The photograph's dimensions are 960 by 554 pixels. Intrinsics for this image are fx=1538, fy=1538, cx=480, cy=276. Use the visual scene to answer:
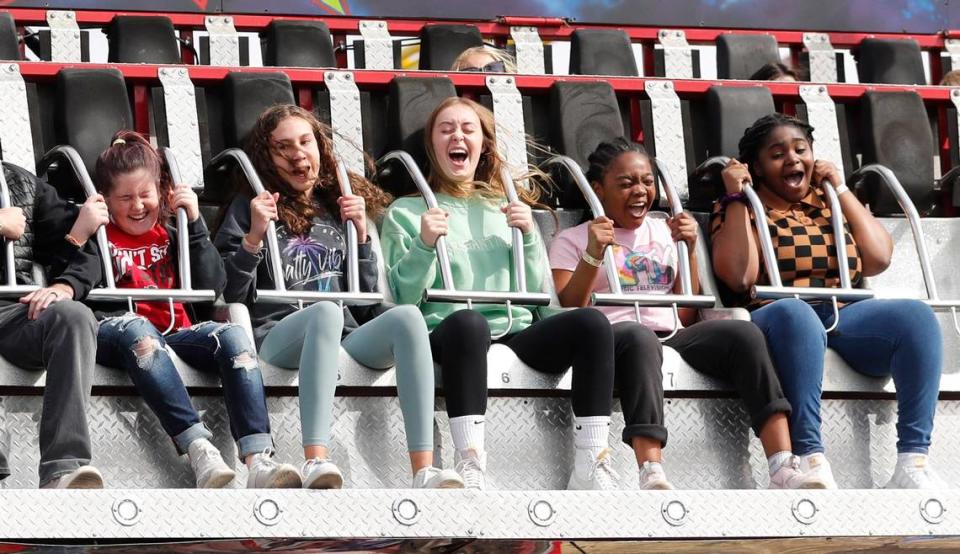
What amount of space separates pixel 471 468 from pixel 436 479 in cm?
13

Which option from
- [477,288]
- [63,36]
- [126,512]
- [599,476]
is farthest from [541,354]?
[63,36]

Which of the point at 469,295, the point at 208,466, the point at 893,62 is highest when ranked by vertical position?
the point at 893,62

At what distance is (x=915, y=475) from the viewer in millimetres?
3586

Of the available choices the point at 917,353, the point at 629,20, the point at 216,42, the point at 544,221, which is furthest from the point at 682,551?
the point at 629,20

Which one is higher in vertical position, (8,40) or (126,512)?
(8,40)

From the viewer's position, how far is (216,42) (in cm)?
618

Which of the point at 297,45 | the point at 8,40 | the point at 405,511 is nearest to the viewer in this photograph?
the point at 405,511

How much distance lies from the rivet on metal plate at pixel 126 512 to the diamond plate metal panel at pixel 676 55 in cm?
402

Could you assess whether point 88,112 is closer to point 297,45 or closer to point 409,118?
point 409,118

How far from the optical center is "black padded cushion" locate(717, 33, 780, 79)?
6.38 m

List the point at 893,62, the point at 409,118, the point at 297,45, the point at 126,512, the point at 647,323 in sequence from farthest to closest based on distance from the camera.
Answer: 1. the point at 893,62
2. the point at 297,45
3. the point at 409,118
4. the point at 647,323
5. the point at 126,512

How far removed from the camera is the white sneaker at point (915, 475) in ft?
11.7

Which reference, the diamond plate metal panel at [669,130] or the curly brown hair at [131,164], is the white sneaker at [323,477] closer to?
the curly brown hair at [131,164]

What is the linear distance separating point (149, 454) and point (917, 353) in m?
1.80
